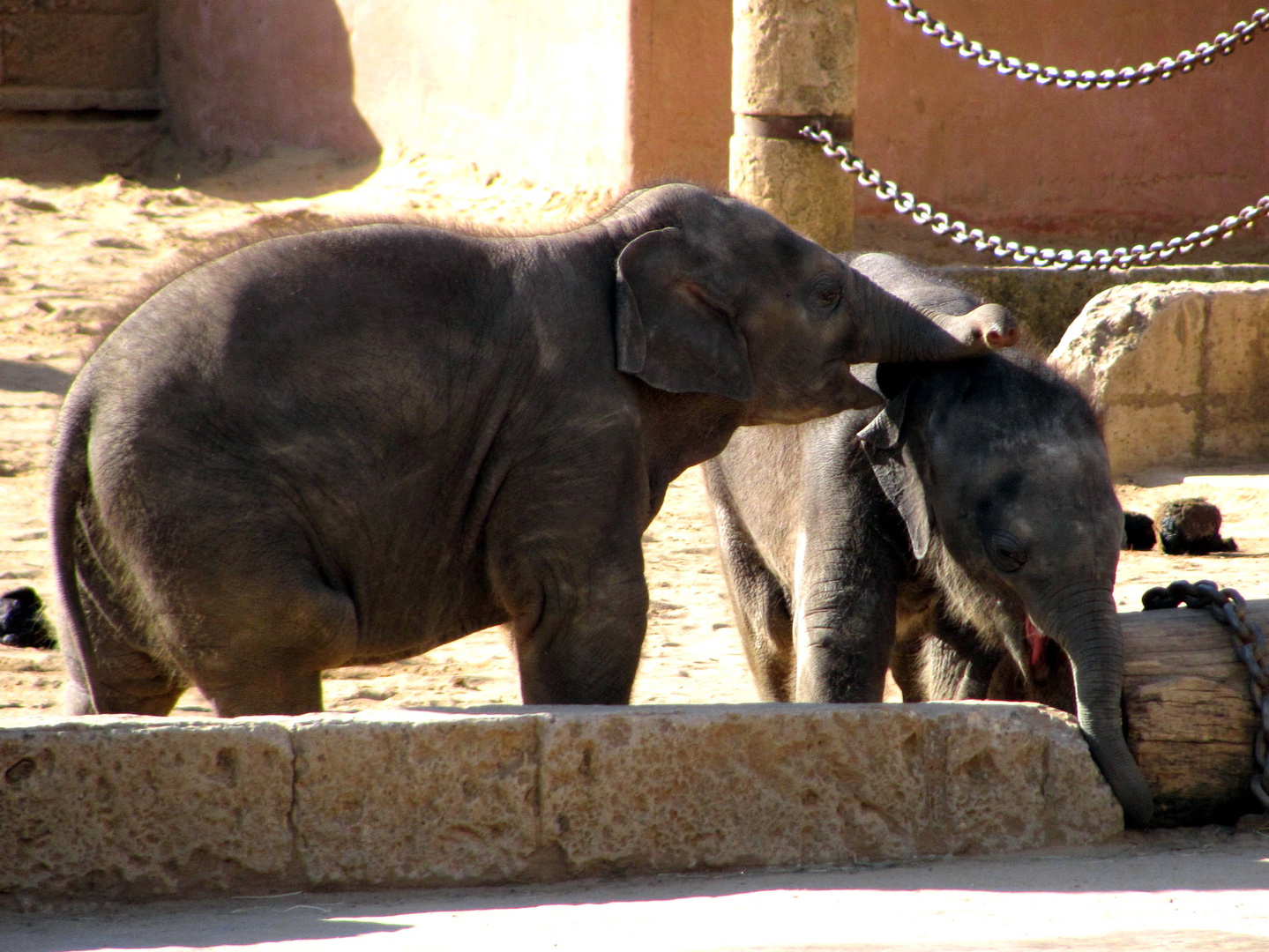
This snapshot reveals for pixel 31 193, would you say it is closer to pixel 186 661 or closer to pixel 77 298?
pixel 77 298

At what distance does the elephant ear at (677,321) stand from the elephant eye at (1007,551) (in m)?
0.74

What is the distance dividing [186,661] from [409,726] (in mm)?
659

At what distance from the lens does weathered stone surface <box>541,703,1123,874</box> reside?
3760 mm

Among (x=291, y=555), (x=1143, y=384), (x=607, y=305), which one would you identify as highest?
(x=607, y=305)

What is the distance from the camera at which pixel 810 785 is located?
3.89 meters

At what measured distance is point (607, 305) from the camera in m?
4.39

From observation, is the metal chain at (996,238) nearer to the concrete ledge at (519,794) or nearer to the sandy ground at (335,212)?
the sandy ground at (335,212)

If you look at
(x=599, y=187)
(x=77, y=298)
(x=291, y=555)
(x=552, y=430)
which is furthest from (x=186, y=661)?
(x=599, y=187)

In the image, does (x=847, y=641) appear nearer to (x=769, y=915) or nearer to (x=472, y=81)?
(x=769, y=915)

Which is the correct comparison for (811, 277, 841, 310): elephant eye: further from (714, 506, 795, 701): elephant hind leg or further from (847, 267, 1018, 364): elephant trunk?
(714, 506, 795, 701): elephant hind leg

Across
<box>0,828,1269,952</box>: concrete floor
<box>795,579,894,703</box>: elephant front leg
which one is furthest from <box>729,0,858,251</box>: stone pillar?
<box>0,828,1269,952</box>: concrete floor

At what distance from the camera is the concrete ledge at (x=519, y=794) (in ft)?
11.7

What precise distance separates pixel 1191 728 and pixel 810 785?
3.23ft

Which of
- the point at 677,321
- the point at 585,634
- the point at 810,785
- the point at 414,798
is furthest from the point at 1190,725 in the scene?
the point at 414,798
